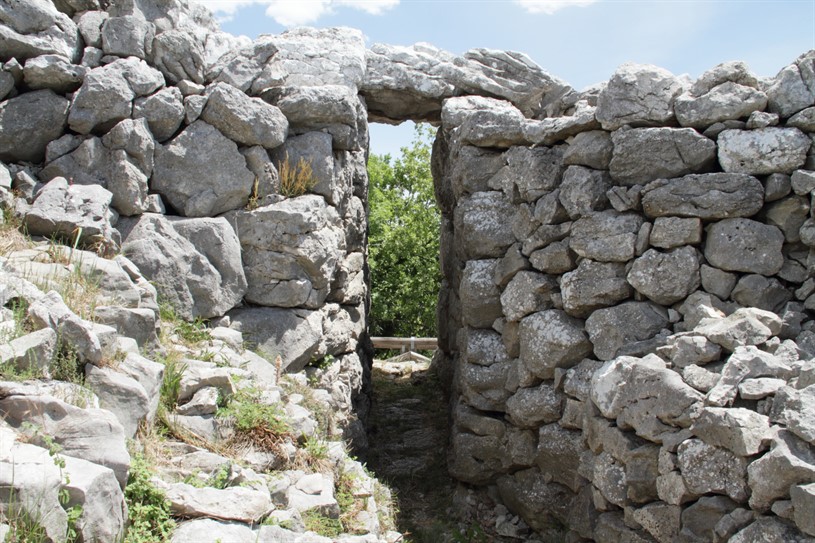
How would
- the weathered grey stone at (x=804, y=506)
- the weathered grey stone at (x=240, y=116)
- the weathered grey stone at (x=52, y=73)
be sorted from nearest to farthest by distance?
the weathered grey stone at (x=804, y=506), the weathered grey stone at (x=52, y=73), the weathered grey stone at (x=240, y=116)

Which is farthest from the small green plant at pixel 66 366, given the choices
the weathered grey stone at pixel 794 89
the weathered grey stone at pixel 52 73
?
the weathered grey stone at pixel 794 89

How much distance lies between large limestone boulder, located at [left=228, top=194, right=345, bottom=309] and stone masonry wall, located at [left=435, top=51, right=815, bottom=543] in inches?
67.8

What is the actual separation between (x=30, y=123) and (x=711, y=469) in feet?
20.8

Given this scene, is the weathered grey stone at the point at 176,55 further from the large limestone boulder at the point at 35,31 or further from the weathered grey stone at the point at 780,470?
the weathered grey stone at the point at 780,470

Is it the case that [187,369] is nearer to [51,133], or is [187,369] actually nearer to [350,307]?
[51,133]

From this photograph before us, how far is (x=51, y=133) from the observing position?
6.55 metres

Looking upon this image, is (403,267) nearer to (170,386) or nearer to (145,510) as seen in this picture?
(170,386)

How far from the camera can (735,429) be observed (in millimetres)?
4664

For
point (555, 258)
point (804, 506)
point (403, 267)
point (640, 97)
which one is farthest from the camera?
point (403, 267)

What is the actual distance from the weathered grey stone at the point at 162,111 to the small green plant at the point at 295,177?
44.5 inches

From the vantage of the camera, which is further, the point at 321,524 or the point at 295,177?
the point at 295,177

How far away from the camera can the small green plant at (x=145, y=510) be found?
3408 mm

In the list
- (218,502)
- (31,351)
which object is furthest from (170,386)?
(218,502)

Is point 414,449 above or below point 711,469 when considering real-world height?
below
